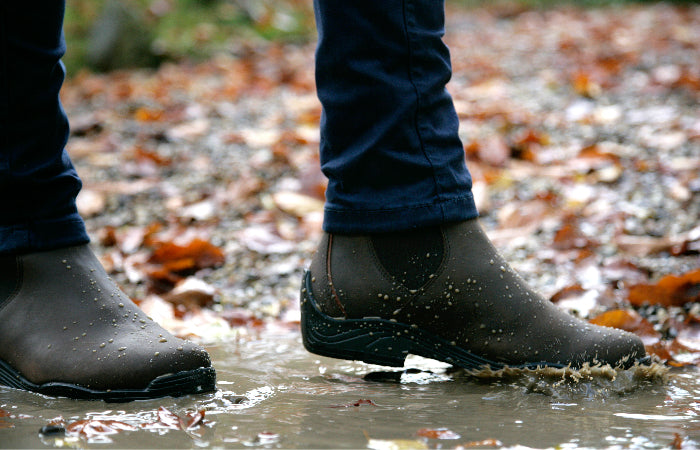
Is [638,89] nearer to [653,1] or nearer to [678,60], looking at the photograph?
[678,60]

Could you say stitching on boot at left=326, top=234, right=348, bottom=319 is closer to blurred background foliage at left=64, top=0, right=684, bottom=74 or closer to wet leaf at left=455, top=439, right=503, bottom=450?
wet leaf at left=455, top=439, right=503, bottom=450

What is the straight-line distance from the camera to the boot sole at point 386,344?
1207mm

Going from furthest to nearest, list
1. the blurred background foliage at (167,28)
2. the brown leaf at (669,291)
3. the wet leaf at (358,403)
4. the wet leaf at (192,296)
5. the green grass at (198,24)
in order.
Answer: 1. the green grass at (198,24)
2. the blurred background foliage at (167,28)
3. the wet leaf at (192,296)
4. the brown leaf at (669,291)
5. the wet leaf at (358,403)

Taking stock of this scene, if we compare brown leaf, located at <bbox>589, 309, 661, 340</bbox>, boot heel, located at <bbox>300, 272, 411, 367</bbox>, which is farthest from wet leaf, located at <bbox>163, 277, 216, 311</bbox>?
brown leaf, located at <bbox>589, 309, 661, 340</bbox>

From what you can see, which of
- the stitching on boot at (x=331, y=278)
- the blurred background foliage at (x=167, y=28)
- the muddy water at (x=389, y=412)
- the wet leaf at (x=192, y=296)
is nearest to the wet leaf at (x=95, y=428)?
the muddy water at (x=389, y=412)

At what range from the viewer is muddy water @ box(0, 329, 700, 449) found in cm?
92

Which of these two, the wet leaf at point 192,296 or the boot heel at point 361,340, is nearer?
the boot heel at point 361,340

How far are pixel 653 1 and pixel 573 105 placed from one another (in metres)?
9.35

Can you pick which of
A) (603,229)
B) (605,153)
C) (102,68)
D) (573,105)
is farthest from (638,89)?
(102,68)

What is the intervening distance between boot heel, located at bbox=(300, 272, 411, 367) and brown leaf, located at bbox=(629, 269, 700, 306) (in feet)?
2.13

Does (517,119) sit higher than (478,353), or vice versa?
(517,119)

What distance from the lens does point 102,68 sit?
6.86 m

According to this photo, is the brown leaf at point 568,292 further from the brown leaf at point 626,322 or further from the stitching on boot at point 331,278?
the stitching on boot at point 331,278

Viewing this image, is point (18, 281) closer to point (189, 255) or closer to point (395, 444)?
point (395, 444)
